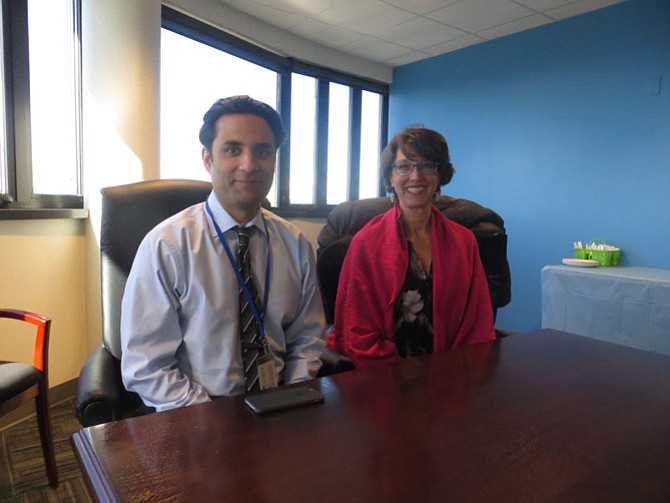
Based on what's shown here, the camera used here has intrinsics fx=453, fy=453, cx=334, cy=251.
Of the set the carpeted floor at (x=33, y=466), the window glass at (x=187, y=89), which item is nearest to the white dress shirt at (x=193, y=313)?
the carpeted floor at (x=33, y=466)

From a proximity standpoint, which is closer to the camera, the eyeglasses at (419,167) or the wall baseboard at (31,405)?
the eyeglasses at (419,167)

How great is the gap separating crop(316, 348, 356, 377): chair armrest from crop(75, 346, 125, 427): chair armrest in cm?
58

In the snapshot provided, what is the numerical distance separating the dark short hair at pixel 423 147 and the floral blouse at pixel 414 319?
0.43m

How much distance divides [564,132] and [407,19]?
1612 millimetres

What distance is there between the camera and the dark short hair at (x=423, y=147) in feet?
5.29

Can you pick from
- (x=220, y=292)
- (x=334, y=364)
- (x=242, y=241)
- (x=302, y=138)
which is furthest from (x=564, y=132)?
(x=220, y=292)

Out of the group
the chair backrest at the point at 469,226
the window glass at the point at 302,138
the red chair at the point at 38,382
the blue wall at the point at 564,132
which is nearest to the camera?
the red chair at the point at 38,382

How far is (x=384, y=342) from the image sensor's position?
151 cm

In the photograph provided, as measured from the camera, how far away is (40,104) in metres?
2.59

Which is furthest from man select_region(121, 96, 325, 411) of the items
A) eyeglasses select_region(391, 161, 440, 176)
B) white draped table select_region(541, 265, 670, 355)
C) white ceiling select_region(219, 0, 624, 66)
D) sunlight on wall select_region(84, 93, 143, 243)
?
white ceiling select_region(219, 0, 624, 66)

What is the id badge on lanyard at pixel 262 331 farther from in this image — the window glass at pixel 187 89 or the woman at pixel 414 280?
the window glass at pixel 187 89

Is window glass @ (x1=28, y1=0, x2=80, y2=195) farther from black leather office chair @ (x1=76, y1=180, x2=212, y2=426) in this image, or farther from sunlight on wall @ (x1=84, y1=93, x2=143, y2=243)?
black leather office chair @ (x1=76, y1=180, x2=212, y2=426)

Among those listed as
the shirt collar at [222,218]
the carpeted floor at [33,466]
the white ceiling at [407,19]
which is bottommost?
the carpeted floor at [33,466]

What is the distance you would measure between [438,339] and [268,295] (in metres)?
0.61
